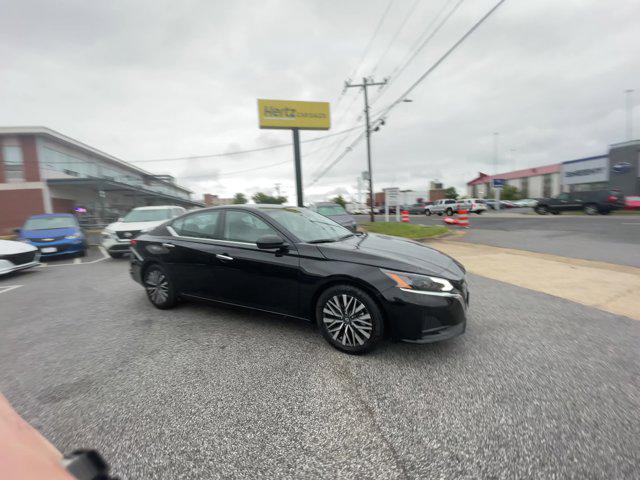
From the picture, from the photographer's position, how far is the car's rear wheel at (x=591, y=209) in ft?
65.9

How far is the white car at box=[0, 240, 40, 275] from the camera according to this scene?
661 centimetres

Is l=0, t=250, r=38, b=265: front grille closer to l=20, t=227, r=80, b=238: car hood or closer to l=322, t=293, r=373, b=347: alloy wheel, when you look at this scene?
l=20, t=227, r=80, b=238: car hood

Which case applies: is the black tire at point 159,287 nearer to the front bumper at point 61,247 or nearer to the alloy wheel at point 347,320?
the alloy wheel at point 347,320

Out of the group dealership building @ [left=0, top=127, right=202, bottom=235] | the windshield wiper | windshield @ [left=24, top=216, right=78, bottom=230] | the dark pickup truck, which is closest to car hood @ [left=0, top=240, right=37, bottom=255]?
windshield @ [left=24, top=216, right=78, bottom=230]

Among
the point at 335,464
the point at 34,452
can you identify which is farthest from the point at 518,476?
the point at 34,452

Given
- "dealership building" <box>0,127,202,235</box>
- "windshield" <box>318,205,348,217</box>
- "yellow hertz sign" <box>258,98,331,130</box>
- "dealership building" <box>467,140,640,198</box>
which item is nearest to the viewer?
"windshield" <box>318,205,348,217</box>

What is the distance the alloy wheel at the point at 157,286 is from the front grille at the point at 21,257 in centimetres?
483

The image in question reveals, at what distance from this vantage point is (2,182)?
2039 centimetres

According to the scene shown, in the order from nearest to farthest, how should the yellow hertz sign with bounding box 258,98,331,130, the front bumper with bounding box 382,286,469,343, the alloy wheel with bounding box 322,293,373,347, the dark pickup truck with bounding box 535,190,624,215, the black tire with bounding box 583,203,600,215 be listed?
1. the front bumper with bounding box 382,286,469,343
2. the alloy wheel with bounding box 322,293,373,347
3. the dark pickup truck with bounding box 535,190,624,215
4. the black tire with bounding box 583,203,600,215
5. the yellow hertz sign with bounding box 258,98,331,130

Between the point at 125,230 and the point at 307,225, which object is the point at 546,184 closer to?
the point at 125,230

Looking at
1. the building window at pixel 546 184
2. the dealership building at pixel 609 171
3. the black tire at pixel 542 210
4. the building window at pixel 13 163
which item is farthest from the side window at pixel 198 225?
the building window at pixel 546 184

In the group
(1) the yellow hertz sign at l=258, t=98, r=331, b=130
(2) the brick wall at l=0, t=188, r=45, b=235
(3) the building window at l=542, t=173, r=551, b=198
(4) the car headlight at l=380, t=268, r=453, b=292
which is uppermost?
(1) the yellow hertz sign at l=258, t=98, r=331, b=130

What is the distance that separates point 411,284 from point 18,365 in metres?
3.72

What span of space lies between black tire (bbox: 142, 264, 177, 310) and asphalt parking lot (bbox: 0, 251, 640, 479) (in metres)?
0.36
